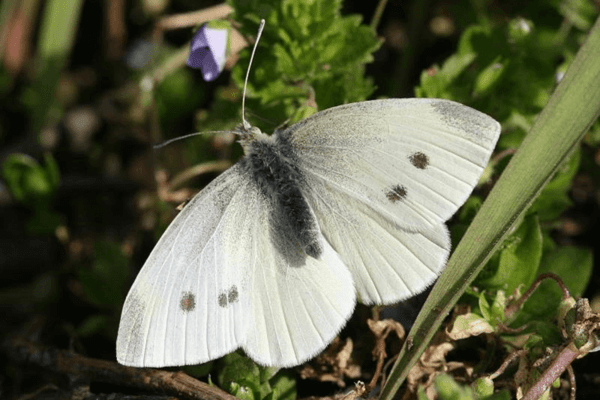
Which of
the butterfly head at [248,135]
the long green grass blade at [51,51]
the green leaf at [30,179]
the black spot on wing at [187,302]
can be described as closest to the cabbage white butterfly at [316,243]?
the black spot on wing at [187,302]

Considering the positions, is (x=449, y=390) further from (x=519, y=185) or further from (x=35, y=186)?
(x=35, y=186)

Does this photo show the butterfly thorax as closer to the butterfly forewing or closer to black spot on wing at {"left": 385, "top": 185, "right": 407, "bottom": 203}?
the butterfly forewing

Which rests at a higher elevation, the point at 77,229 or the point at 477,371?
the point at 477,371

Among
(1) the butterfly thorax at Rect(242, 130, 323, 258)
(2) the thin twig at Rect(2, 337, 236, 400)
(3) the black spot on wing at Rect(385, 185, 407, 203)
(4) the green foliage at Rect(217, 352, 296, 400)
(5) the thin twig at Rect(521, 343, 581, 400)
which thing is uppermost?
(3) the black spot on wing at Rect(385, 185, 407, 203)

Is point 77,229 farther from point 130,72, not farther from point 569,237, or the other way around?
point 569,237

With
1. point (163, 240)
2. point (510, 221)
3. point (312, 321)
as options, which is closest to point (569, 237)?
point (510, 221)

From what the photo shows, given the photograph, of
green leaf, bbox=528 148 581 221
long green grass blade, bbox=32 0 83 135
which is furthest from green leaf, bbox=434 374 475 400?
long green grass blade, bbox=32 0 83 135
